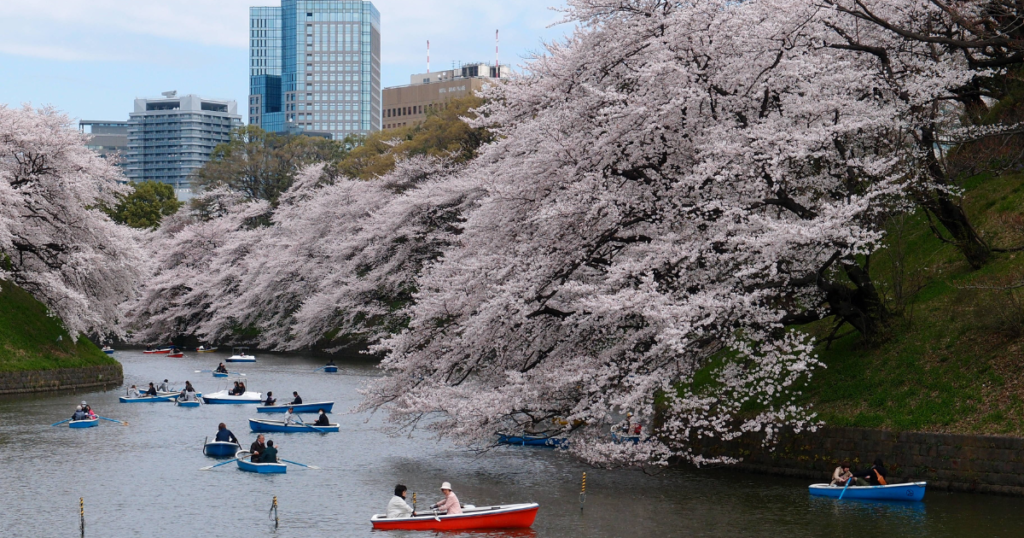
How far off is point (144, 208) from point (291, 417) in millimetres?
Result: 78631

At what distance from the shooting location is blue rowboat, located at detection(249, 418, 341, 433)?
37.3 meters

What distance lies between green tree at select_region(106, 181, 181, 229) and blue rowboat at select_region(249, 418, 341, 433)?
243 feet

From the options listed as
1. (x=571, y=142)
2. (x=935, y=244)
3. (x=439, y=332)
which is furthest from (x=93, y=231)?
(x=935, y=244)

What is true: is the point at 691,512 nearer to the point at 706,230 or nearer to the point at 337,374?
the point at 706,230

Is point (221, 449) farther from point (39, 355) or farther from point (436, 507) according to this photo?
point (39, 355)

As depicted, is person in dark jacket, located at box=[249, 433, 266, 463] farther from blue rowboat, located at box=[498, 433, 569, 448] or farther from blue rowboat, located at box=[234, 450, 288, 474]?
blue rowboat, located at box=[498, 433, 569, 448]

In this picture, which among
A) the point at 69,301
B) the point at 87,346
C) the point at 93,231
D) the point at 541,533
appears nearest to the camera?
the point at 541,533

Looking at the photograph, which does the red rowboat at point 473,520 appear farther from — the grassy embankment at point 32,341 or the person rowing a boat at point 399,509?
the grassy embankment at point 32,341

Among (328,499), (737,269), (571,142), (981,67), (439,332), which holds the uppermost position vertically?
(981,67)

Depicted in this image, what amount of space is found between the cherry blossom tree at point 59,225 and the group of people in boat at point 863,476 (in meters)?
35.5

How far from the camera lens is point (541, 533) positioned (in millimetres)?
21391

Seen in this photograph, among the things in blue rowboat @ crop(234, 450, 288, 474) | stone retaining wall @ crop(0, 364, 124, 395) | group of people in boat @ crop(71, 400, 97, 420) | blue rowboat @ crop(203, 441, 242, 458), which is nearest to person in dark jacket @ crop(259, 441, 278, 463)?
blue rowboat @ crop(234, 450, 288, 474)

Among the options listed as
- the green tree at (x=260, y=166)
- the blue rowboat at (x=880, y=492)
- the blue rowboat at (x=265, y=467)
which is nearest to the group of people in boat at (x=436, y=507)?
the blue rowboat at (x=265, y=467)

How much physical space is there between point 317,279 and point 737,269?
166 feet
